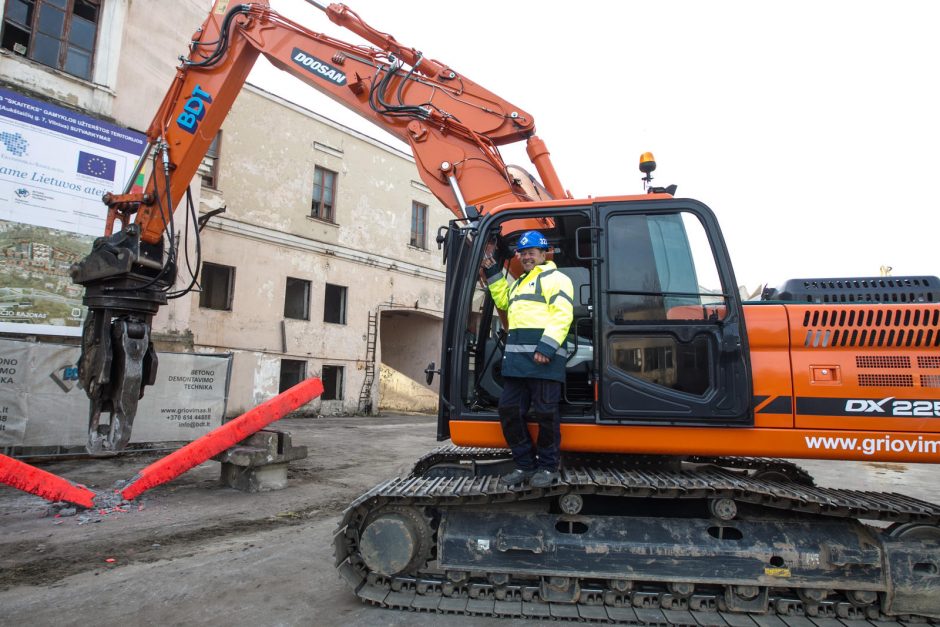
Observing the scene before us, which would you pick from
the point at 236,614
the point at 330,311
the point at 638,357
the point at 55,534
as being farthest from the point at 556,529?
the point at 330,311

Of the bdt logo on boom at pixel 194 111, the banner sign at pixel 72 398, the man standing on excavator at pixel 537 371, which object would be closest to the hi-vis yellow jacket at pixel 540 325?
the man standing on excavator at pixel 537 371

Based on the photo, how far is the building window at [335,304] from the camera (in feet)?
62.2

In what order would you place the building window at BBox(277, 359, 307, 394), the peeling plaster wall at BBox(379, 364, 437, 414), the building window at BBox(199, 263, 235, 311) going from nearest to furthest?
the building window at BBox(199, 263, 235, 311) → the building window at BBox(277, 359, 307, 394) → the peeling plaster wall at BBox(379, 364, 437, 414)

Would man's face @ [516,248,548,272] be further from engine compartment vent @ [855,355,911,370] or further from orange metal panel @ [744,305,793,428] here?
engine compartment vent @ [855,355,911,370]

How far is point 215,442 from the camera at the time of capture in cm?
672

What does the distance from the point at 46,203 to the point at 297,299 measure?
27.3 ft

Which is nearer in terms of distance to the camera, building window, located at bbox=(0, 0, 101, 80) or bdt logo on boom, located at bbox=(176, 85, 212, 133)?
bdt logo on boom, located at bbox=(176, 85, 212, 133)

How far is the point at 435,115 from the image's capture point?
5078 millimetres

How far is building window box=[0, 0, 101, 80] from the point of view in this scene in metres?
10.3

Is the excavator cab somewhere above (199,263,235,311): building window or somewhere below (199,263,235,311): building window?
below

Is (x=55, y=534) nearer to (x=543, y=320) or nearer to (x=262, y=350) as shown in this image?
(x=543, y=320)

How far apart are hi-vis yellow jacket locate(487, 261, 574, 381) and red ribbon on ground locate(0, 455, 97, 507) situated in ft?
15.8

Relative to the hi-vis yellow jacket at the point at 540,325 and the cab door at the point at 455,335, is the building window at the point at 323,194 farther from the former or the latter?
the hi-vis yellow jacket at the point at 540,325

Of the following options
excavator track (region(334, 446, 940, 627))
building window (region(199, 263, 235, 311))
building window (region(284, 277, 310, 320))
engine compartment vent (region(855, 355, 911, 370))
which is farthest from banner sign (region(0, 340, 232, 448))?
engine compartment vent (region(855, 355, 911, 370))
